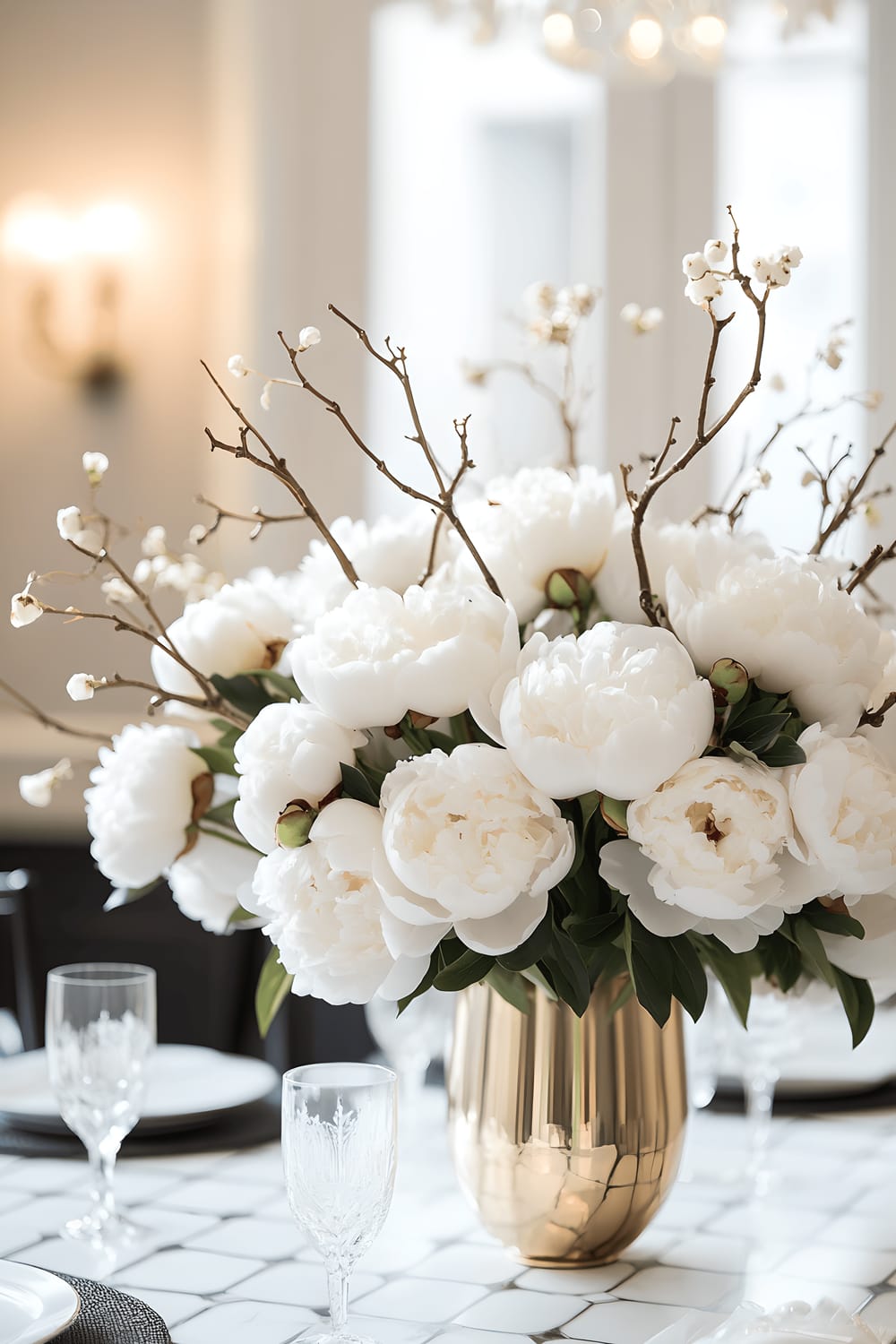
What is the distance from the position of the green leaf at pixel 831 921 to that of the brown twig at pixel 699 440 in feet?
0.65

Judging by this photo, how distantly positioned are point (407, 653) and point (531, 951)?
0.18m

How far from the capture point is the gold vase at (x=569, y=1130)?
3.24ft

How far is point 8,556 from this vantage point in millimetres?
3412

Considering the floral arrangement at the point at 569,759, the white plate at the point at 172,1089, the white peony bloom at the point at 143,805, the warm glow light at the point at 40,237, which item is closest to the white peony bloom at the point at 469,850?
the floral arrangement at the point at 569,759

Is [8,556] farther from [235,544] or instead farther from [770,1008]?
[770,1008]

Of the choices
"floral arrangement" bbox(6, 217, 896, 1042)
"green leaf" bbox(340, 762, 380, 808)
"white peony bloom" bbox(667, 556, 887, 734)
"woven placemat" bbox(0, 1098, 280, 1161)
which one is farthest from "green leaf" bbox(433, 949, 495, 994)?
"woven placemat" bbox(0, 1098, 280, 1161)

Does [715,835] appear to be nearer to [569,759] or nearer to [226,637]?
[569,759]

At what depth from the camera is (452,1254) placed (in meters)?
1.04

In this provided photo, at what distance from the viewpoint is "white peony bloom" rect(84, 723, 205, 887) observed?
1001 millimetres

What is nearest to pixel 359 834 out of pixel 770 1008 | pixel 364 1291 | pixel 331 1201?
pixel 331 1201

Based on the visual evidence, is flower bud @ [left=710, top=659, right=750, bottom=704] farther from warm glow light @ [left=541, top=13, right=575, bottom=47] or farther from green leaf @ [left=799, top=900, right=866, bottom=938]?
warm glow light @ [left=541, top=13, right=575, bottom=47]

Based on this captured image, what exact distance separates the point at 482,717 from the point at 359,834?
0.09m

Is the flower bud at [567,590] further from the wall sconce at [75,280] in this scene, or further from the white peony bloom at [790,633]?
the wall sconce at [75,280]

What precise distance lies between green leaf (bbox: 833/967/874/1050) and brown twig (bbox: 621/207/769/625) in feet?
0.85
